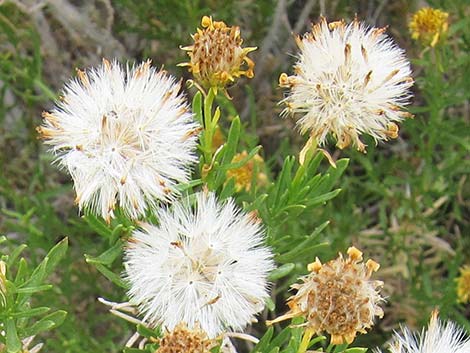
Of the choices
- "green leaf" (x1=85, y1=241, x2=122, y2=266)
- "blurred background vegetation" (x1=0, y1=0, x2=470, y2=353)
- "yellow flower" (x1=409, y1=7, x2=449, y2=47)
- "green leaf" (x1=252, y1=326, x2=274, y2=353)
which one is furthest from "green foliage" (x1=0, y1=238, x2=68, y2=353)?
"yellow flower" (x1=409, y1=7, x2=449, y2=47)

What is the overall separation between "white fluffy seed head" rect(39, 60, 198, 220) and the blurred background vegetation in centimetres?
117

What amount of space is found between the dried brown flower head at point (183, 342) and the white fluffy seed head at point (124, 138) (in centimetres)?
33

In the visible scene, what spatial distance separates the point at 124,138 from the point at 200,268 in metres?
0.40

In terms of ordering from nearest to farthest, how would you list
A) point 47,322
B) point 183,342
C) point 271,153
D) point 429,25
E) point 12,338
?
point 183,342 < point 12,338 < point 47,322 < point 429,25 < point 271,153

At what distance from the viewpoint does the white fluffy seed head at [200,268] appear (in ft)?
6.48

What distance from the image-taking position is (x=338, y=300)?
185cm

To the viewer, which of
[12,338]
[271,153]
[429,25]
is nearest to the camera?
[12,338]

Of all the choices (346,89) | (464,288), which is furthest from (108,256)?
(464,288)

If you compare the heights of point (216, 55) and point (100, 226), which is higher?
point (216, 55)

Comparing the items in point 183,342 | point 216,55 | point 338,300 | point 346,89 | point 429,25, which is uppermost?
point 429,25

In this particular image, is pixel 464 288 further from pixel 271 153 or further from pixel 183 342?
pixel 183 342

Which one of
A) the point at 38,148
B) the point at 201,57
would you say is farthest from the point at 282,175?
the point at 38,148

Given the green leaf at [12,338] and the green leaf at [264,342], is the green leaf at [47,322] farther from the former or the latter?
the green leaf at [264,342]

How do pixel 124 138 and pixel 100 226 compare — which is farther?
pixel 100 226
